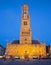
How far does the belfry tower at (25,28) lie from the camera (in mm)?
147875

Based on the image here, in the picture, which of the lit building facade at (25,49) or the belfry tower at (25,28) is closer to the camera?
the lit building facade at (25,49)

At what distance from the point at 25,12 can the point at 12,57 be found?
2284cm

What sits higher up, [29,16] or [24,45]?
[29,16]

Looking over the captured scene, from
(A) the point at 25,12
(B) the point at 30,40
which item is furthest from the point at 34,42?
(A) the point at 25,12

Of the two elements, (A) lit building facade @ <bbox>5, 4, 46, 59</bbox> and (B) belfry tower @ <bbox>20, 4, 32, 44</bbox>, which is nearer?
(A) lit building facade @ <bbox>5, 4, 46, 59</bbox>

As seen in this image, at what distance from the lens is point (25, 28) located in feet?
493

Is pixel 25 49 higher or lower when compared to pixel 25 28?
lower

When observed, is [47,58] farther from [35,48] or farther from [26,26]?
[26,26]

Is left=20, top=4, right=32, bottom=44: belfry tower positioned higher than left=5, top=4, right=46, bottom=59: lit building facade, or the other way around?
left=20, top=4, right=32, bottom=44: belfry tower

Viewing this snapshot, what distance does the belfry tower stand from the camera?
148 m

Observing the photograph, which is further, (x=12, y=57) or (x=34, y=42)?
(x=34, y=42)

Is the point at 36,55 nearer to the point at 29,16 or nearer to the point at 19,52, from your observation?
the point at 19,52

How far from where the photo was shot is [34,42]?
503 ft

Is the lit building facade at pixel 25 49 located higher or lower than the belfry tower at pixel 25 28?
lower
